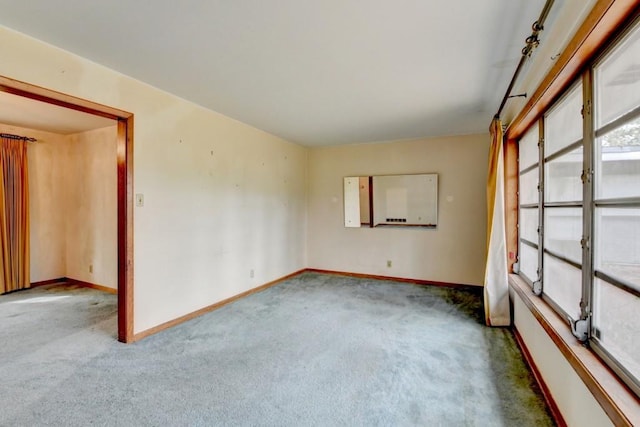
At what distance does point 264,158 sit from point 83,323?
2933 mm

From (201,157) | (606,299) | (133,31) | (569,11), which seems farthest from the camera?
(201,157)

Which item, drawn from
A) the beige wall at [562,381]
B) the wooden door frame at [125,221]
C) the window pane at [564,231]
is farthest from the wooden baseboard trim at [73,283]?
the window pane at [564,231]

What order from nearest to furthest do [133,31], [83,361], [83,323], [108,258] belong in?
[133,31], [83,361], [83,323], [108,258]

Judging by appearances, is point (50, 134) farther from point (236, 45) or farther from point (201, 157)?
point (236, 45)

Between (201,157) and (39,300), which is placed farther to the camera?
(39,300)

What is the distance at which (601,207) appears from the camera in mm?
1526

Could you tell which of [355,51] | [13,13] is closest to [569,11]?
[355,51]

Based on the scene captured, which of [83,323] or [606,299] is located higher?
[606,299]

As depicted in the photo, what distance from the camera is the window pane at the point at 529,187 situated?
282 cm

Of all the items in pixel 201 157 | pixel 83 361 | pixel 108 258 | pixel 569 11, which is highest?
pixel 569 11

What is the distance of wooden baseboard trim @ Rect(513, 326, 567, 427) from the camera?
5.66 feet

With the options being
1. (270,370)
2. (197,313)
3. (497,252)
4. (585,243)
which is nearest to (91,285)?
(197,313)

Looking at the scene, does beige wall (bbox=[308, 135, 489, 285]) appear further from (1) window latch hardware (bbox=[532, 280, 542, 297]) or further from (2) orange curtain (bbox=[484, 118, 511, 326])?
(1) window latch hardware (bbox=[532, 280, 542, 297])

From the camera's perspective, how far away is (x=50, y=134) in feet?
15.7
